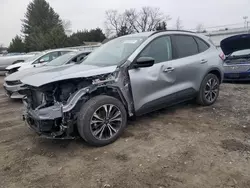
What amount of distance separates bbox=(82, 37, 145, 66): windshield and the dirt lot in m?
1.25

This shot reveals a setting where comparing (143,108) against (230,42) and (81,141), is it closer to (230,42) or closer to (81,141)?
(81,141)

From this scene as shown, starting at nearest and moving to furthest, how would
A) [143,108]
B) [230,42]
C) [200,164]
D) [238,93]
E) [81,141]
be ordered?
[200,164], [81,141], [143,108], [238,93], [230,42]

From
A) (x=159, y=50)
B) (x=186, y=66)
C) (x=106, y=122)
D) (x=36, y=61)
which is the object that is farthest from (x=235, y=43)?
(x=106, y=122)

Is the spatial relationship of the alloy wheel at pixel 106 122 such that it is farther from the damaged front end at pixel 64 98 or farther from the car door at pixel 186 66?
the car door at pixel 186 66

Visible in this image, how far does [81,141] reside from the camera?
4078 millimetres

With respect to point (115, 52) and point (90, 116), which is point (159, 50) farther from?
point (90, 116)

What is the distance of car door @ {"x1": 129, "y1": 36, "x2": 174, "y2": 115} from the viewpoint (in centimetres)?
422

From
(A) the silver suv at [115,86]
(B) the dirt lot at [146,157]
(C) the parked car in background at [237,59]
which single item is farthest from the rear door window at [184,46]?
(C) the parked car in background at [237,59]

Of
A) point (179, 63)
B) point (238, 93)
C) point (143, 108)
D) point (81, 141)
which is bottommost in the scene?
point (238, 93)

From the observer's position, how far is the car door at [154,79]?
4.22 meters

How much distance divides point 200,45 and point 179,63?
1.02 m

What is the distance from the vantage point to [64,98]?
3.74 m

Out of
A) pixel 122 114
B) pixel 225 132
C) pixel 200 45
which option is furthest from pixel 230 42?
pixel 122 114

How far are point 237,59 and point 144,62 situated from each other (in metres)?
6.39
